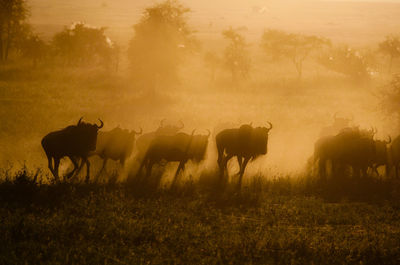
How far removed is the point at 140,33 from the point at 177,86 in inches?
441

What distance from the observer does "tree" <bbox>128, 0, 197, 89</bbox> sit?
3953cm

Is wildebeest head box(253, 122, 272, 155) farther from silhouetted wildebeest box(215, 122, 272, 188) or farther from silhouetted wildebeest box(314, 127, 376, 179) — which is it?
silhouetted wildebeest box(314, 127, 376, 179)

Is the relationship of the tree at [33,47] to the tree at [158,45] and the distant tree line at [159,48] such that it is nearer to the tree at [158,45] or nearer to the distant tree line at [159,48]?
the distant tree line at [159,48]

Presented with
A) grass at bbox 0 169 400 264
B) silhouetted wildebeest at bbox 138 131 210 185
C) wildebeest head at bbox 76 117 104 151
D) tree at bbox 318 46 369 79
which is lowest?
grass at bbox 0 169 400 264

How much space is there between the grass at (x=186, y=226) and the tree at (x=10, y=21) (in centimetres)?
5025

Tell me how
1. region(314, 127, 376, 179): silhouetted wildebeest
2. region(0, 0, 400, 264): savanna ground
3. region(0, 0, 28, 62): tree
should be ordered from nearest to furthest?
1. region(0, 0, 400, 264): savanna ground
2. region(314, 127, 376, 179): silhouetted wildebeest
3. region(0, 0, 28, 62): tree

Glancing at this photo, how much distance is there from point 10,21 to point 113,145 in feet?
164

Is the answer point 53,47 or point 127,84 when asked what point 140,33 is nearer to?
point 127,84

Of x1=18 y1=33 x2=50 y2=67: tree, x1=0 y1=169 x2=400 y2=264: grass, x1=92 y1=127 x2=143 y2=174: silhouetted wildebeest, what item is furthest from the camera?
x1=18 y1=33 x2=50 y2=67: tree

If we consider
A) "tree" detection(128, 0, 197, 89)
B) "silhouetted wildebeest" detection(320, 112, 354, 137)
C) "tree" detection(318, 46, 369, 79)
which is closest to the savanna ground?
"silhouetted wildebeest" detection(320, 112, 354, 137)

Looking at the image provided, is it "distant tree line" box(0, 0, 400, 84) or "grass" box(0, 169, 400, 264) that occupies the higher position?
"distant tree line" box(0, 0, 400, 84)

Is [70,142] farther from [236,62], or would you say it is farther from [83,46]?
[83,46]

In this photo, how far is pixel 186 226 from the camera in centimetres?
955

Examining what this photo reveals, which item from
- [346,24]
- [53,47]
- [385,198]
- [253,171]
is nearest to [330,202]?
[385,198]
